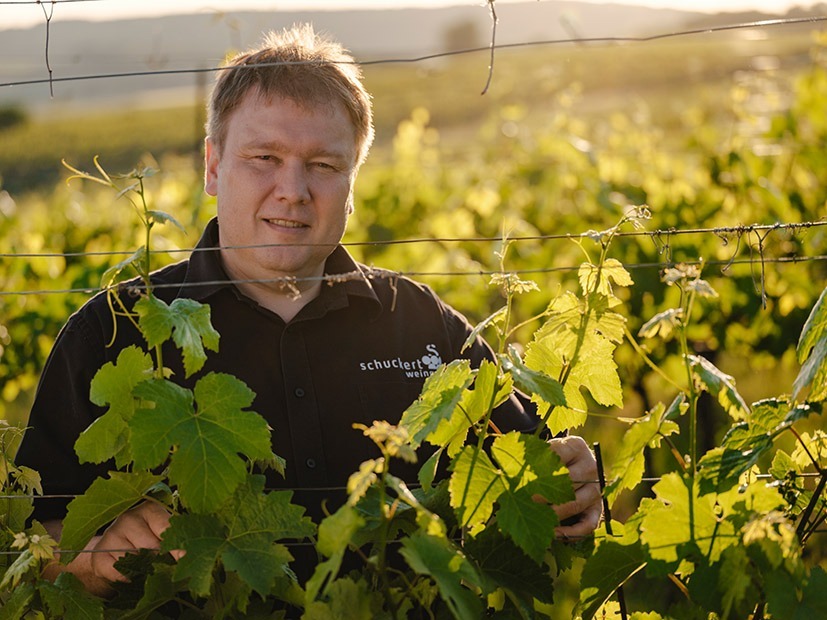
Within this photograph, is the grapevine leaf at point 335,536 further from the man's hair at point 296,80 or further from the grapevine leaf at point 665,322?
the man's hair at point 296,80

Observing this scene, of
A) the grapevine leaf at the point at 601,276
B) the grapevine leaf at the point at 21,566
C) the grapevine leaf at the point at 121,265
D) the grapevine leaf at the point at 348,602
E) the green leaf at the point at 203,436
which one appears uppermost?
the grapevine leaf at the point at 121,265

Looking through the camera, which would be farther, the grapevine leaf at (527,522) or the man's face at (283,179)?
the man's face at (283,179)

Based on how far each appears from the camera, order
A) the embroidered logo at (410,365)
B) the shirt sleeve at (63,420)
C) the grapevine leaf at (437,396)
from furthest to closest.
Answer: the embroidered logo at (410,365), the shirt sleeve at (63,420), the grapevine leaf at (437,396)

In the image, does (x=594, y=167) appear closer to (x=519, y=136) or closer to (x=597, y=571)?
(x=519, y=136)

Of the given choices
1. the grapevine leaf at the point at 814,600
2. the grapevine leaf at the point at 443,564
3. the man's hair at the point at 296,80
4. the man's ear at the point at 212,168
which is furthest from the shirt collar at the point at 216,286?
the grapevine leaf at the point at 814,600

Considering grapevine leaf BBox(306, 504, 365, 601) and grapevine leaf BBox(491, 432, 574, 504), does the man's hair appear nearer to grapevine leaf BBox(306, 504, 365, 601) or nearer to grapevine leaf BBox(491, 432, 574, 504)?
grapevine leaf BBox(491, 432, 574, 504)

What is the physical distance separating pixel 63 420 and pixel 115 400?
2.13ft

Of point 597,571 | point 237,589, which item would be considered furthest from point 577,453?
point 237,589

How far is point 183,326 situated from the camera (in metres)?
1.63

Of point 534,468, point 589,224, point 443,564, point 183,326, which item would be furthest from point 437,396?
point 589,224

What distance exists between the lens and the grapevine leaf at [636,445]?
162 cm

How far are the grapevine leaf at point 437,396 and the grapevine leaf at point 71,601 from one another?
1.89 ft

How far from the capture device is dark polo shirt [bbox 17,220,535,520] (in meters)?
2.28

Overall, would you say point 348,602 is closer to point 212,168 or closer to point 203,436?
point 203,436
